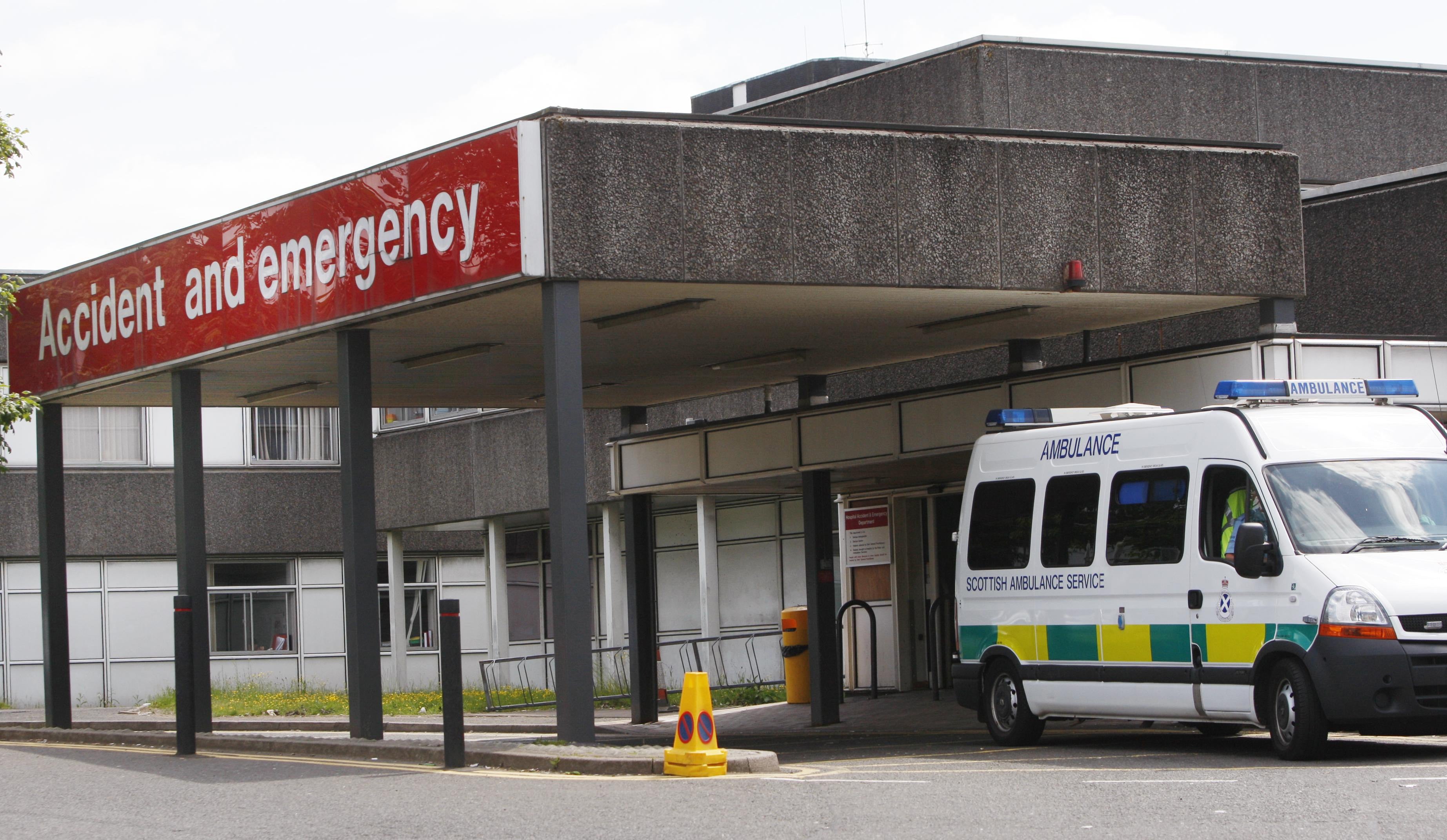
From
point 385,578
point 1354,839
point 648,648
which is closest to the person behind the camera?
point 1354,839

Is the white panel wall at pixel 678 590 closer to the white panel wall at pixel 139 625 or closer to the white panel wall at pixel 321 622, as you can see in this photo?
the white panel wall at pixel 321 622

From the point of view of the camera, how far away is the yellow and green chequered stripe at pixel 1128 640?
12352 mm

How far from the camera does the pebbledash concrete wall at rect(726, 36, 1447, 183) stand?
Result: 24.9 metres

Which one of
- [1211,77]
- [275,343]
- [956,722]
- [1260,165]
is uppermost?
[1211,77]

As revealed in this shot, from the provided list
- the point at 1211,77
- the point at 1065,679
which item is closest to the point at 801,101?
the point at 1211,77

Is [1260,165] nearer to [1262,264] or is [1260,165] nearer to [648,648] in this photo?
[1262,264]

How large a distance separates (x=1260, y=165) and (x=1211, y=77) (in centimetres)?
1016

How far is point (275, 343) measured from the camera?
17.2 m

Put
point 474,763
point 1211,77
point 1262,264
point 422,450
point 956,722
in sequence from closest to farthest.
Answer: point 474,763 → point 1262,264 → point 956,722 → point 1211,77 → point 422,450

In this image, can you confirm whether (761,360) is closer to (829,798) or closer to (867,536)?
(867,536)

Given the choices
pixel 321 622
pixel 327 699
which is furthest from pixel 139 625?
pixel 327 699

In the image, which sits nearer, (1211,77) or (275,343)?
(275,343)

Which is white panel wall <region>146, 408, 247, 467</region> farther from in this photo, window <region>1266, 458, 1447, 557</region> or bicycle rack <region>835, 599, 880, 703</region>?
window <region>1266, 458, 1447, 557</region>

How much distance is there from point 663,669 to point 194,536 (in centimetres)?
1258
